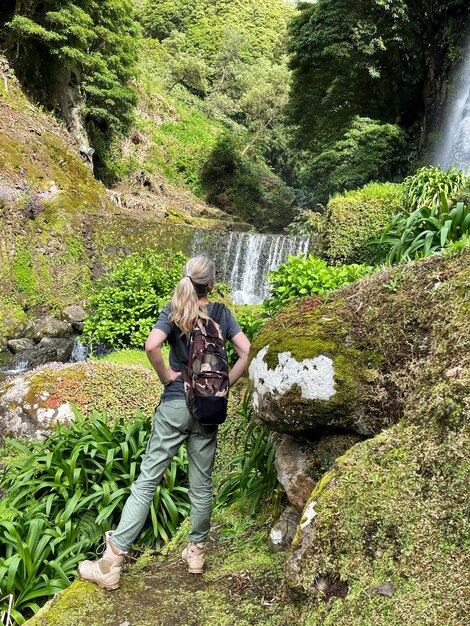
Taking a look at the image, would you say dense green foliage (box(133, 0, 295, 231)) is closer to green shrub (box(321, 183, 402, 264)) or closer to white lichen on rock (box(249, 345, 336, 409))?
green shrub (box(321, 183, 402, 264))

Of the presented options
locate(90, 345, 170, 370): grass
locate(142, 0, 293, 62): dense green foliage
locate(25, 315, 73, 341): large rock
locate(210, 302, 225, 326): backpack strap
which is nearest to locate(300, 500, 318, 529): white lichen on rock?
locate(210, 302, 225, 326): backpack strap

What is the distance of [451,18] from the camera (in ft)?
48.2

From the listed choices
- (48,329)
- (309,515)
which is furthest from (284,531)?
(48,329)

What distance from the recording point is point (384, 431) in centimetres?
189

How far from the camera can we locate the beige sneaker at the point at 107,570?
2486 millimetres

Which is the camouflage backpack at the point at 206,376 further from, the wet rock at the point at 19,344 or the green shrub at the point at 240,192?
the green shrub at the point at 240,192

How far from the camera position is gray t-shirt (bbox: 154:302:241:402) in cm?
262

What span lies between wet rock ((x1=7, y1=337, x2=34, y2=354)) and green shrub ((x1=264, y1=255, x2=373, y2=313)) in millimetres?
6714

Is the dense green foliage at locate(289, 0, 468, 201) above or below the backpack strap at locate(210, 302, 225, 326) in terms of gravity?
above

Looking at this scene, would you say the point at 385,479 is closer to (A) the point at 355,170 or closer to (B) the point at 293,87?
(A) the point at 355,170

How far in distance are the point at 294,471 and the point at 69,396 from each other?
3.30 meters

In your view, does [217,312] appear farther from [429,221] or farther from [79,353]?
[79,353]

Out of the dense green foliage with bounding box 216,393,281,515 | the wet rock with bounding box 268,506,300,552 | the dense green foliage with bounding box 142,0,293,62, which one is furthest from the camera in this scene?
the dense green foliage with bounding box 142,0,293,62

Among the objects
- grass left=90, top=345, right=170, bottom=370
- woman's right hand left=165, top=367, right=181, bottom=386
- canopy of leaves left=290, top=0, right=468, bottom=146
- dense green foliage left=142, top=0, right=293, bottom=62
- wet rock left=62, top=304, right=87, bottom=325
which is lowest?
wet rock left=62, top=304, right=87, bottom=325
